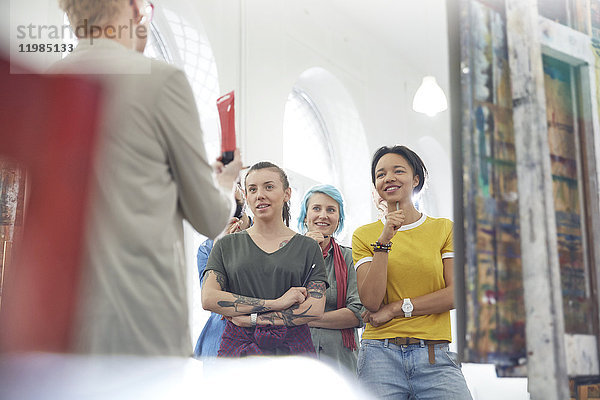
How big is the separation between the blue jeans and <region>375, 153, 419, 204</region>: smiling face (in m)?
0.61

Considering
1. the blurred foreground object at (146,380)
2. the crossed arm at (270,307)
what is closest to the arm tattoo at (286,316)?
the crossed arm at (270,307)

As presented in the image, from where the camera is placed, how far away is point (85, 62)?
1.37 metres

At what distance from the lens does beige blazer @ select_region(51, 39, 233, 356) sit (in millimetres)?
1226

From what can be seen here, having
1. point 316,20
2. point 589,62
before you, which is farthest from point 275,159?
point 589,62

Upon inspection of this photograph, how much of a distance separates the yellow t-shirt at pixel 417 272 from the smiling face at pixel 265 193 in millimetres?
473

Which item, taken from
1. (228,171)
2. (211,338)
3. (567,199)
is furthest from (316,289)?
(567,199)

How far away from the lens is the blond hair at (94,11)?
145 cm

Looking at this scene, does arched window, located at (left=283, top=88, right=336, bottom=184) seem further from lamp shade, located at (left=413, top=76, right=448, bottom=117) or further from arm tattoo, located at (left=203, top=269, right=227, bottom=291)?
arm tattoo, located at (left=203, top=269, right=227, bottom=291)

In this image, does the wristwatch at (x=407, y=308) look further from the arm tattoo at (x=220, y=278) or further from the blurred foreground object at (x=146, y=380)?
the blurred foreground object at (x=146, y=380)

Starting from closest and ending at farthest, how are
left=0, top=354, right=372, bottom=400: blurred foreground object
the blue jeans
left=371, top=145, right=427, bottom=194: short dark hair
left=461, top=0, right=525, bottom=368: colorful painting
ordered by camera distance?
left=0, top=354, right=372, bottom=400: blurred foreground object, left=461, top=0, right=525, bottom=368: colorful painting, the blue jeans, left=371, top=145, right=427, bottom=194: short dark hair

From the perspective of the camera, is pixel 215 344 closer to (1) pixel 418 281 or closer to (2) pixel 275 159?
(1) pixel 418 281

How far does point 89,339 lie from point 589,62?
53.6 inches

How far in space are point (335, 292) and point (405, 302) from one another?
0.67 meters

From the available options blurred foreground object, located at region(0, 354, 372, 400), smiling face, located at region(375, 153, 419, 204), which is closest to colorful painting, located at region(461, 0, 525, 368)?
blurred foreground object, located at region(0, 354, 372, 400)
